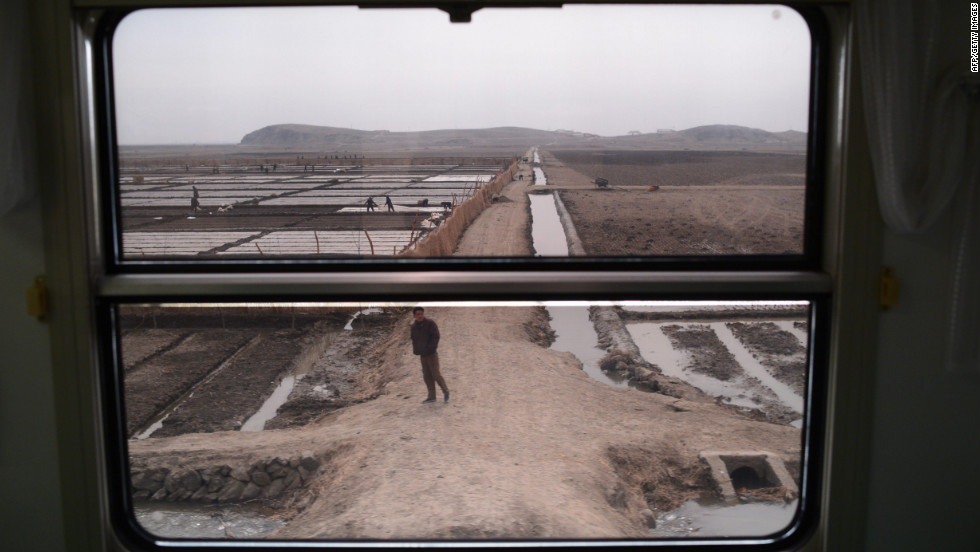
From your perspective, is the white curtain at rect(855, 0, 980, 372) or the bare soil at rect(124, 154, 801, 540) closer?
the white curtain at rect(855, 0, 980, 372)

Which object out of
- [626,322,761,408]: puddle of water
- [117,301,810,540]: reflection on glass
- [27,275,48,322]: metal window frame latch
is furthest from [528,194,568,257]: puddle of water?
[27,275,48,322]: metal window frame latch

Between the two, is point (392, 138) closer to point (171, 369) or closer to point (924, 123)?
point (171, 369)

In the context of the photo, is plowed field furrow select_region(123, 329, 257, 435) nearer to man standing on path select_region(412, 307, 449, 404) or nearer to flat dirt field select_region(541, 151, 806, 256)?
man standing on path select_region(412, 307, 449, 404)

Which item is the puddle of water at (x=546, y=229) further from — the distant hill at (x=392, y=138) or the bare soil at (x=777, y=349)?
the bare soil at (x=777, y=349)

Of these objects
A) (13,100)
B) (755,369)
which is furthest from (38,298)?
(755,369)

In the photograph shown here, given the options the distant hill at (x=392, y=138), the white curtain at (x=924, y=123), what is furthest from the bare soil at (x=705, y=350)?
the distant hill at (x=392, y=138)

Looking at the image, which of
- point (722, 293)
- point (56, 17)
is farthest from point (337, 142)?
point (722, 293)
